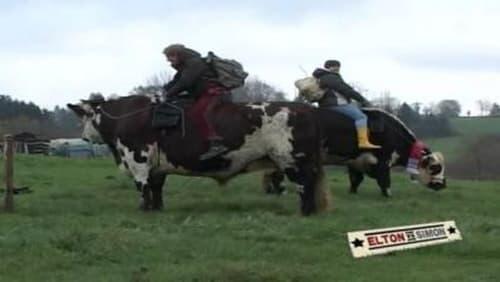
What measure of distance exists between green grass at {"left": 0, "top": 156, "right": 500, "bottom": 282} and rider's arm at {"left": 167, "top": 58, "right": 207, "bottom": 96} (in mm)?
1832

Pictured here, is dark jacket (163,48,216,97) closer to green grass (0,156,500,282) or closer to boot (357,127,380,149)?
green grass (0,156,500,282)

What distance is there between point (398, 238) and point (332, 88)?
7469 mm

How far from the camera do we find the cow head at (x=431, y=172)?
19672 mm

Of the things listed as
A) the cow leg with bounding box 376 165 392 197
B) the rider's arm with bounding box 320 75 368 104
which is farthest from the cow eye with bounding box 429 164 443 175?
the rider's arm with bounding box 320 75 368 104

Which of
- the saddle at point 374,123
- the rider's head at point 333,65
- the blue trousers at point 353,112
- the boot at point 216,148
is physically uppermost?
the rider's head at point 333,65

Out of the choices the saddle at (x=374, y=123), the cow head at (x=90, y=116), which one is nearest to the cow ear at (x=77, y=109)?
the cow head at (x=90, y=116)

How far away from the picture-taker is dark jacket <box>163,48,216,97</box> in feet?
51.4

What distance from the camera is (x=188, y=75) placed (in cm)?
1565

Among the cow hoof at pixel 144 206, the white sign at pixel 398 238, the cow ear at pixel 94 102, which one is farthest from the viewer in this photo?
the cow ear at pixel 94 102

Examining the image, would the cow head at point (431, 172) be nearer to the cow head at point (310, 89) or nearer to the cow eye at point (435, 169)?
the cow eye at point (435, 169)

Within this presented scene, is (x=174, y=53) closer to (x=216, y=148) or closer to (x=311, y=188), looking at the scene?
(x=216, y=148)

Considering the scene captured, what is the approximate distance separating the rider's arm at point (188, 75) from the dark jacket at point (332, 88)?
2869mm

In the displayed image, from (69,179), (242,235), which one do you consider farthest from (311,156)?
(69,179)

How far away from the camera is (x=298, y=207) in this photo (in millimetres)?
15953
